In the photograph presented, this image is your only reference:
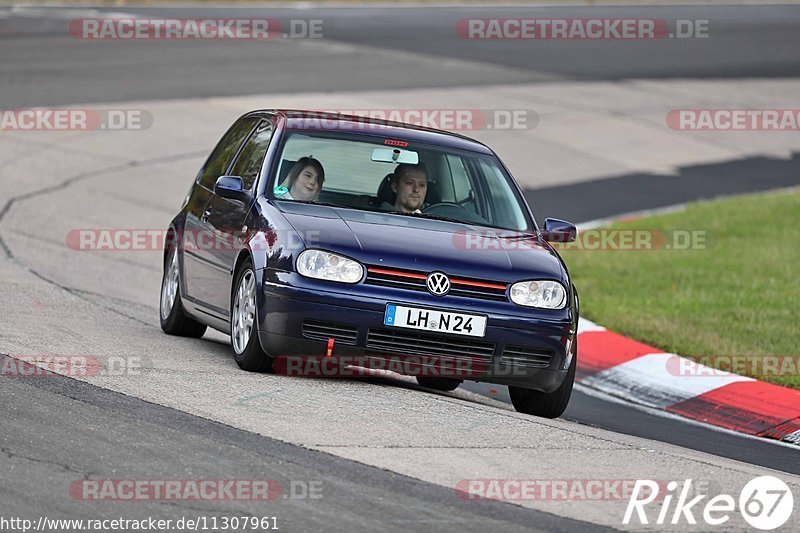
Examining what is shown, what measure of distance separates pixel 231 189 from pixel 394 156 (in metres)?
1.02

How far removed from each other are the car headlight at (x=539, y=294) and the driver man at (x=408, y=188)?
114 cm

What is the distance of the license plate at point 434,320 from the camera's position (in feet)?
26.8

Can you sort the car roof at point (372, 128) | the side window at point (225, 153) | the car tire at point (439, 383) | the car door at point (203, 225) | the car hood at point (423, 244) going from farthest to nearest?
the side window at point (225, 153) < the car tire at point (439, 383) < the car door at point (203, 225) < the car roof at point (372, 128) < the car hood at point (423, 244)

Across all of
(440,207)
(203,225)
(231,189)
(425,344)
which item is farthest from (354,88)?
(425,344)

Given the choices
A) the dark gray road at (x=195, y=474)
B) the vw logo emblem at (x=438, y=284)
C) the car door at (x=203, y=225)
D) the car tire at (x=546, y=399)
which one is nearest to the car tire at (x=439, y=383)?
the car tire at (x=546, y=399)

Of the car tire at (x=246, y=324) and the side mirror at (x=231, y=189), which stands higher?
the side mirror at (x=231, y=189)

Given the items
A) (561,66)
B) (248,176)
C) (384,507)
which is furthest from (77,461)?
(561,66)

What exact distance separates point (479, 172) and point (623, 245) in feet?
23.4

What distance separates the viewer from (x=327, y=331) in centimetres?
823

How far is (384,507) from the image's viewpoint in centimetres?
597

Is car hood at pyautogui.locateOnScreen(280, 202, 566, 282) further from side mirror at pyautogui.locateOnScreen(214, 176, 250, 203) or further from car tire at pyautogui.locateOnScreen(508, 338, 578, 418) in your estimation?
car tire at pyautogui.locateOnScreen(508, 338, 578, 418)

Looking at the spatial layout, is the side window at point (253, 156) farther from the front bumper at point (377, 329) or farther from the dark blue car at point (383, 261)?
the front bumper at point (377, 329)

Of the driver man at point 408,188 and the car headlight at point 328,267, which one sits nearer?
the car headlight at point 328,267

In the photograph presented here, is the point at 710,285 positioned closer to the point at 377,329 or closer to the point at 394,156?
the point at 394,156
